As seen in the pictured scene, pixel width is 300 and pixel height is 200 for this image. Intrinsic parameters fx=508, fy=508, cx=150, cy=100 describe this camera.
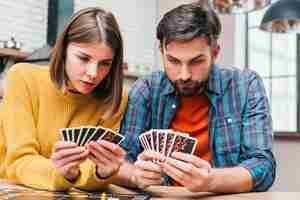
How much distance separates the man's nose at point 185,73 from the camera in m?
1.74

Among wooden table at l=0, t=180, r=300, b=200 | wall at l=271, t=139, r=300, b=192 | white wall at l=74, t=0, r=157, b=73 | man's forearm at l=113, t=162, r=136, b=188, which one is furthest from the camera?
white wall at l=74, t=0, r=157, b=73

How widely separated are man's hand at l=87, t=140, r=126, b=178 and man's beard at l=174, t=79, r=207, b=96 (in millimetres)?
418

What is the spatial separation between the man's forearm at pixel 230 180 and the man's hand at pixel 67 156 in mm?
394

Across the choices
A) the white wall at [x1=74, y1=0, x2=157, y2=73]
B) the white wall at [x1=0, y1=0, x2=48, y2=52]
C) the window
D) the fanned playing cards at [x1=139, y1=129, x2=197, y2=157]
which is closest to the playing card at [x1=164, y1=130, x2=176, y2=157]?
the fanned playing cards at [x1=139, y1=129, x2=197, y2=157]

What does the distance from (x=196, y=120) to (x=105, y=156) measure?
55 cm

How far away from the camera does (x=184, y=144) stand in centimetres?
146

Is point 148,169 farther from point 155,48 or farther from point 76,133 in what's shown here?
point 155,48

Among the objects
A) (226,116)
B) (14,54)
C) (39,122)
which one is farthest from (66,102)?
(14,54)

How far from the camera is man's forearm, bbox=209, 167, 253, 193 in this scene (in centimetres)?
152

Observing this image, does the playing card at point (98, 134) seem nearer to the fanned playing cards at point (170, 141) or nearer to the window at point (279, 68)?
the fanned playing cards at point (170, 141)

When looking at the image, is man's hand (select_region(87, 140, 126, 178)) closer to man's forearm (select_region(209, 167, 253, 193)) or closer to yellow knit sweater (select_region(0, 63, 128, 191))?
yellow knit sweater (select_region(0, 63, 128, 191))

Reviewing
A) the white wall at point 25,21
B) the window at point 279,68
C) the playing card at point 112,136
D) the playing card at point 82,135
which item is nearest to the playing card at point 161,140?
the playing card at point 112,136

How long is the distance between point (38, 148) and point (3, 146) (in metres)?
0.19

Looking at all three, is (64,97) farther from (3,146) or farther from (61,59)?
(3,146)
